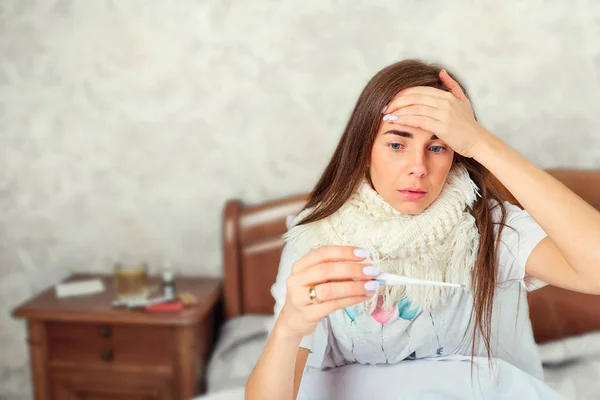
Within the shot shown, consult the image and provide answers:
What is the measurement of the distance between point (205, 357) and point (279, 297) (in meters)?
0.74

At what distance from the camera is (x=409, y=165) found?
988mm

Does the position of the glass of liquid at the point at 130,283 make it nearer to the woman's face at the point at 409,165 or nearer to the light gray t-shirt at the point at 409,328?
the light gray t-shirt at the point at 409,328

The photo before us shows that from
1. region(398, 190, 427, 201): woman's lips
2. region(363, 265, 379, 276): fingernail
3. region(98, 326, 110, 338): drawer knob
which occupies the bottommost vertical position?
region(98, 326, 110, 338): drawer knob

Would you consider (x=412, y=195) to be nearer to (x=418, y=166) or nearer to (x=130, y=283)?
(x=418, y=166)

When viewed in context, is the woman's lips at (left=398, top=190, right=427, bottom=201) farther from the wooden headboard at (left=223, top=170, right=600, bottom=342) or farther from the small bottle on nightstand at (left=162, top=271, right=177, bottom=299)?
the small bottle on nightstand at (left=162, top=271, right=177, bottom=299)

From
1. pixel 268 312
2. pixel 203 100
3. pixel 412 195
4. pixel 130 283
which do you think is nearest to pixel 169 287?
pixel 130 283

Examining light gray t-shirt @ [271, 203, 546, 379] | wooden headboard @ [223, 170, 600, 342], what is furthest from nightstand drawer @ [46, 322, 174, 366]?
light gray t-shirt @ [271, 203, 546, 379]

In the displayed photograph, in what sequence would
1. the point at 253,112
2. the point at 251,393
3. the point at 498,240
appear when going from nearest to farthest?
the point at 251,393
the point at 498,240
the point at 253,112

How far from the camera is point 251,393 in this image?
95cm

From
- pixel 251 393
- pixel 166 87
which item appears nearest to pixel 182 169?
pixel 166 87

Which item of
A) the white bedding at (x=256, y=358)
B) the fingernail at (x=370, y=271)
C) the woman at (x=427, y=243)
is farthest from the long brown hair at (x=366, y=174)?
the white bedding at (x=256, y=358)

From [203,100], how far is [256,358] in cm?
82

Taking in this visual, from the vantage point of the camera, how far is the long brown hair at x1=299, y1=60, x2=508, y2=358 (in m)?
1.01

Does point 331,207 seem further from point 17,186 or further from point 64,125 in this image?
point 17,186
